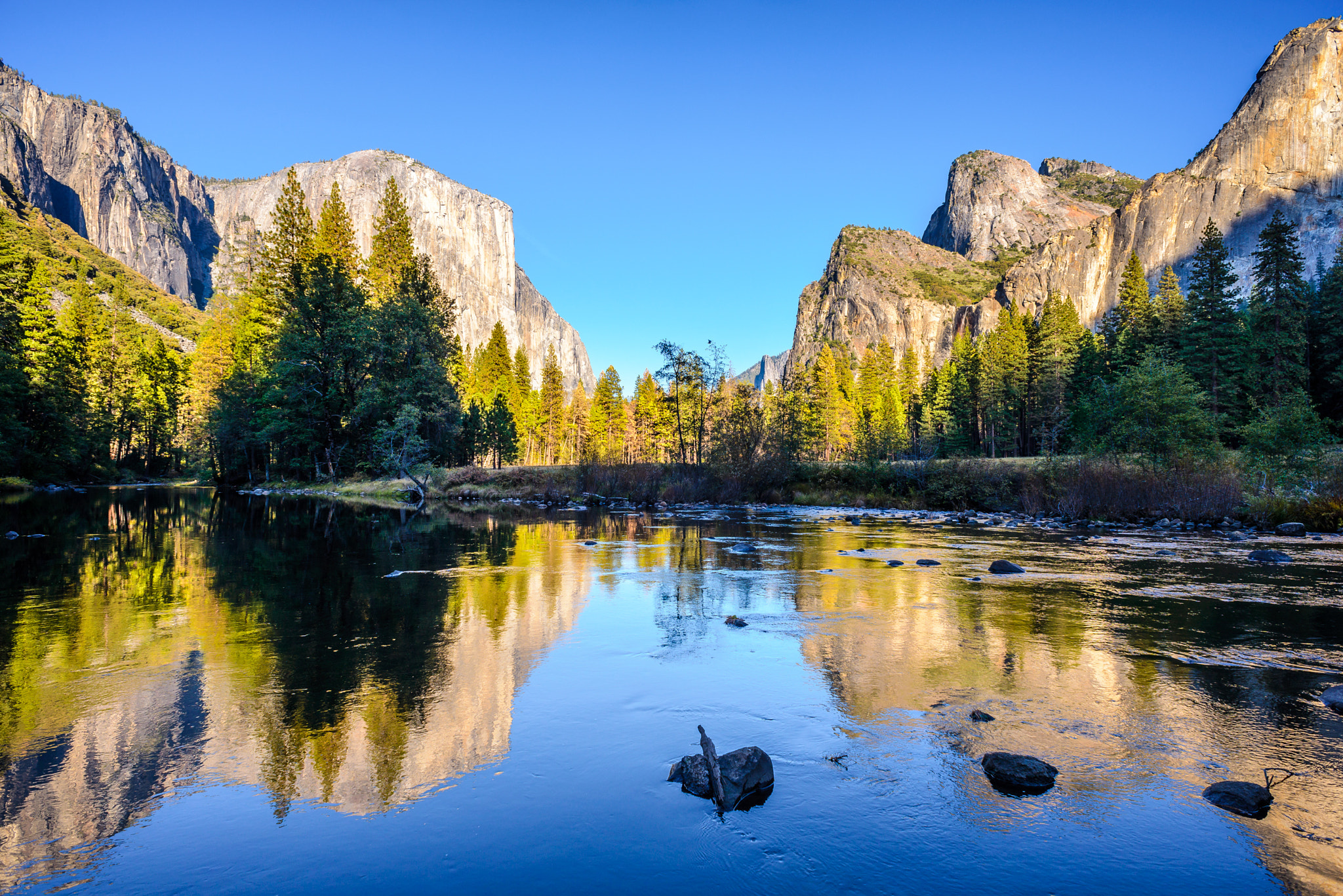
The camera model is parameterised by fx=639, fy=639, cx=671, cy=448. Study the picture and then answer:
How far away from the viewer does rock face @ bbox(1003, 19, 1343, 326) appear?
138875 millimetres

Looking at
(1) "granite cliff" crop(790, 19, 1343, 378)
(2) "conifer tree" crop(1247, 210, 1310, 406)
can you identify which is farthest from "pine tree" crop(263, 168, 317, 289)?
(1) "granite cliff" crop(790, 19, 1343, 378)

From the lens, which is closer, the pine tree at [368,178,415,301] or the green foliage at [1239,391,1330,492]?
the green foliage at [1239,391,1330,492]

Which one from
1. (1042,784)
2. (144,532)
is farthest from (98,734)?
(144,532)

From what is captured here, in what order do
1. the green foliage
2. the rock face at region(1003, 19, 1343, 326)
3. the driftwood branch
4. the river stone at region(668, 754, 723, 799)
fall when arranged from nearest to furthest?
the driftwood branch → the river stone at region(668, 754, 723, 799) → the green foliage → the rock face at region(1003, 19, 1343, 326)

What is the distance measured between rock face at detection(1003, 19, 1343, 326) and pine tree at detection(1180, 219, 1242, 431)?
105613mm

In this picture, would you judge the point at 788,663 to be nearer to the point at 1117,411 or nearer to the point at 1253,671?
the point at 1253,671

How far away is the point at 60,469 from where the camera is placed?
4884cm

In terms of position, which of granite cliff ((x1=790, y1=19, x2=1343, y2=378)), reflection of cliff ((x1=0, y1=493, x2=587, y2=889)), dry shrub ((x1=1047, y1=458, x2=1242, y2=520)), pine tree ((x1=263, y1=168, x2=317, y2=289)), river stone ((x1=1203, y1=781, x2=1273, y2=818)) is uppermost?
granite cliff ((x1=790, y1=19, x2=1343, y2=378))

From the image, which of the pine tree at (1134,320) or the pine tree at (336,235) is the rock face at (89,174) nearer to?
the pine tree at (336,235)

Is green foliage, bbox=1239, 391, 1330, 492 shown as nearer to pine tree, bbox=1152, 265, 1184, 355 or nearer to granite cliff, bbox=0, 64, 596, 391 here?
pine tree, bbox=1152, 265, 1184, 355

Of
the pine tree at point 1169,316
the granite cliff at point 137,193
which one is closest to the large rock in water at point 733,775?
the pine tree at point 1169,316

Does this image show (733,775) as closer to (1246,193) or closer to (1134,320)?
(1134,320)

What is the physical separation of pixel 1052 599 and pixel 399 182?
212026 millimetres

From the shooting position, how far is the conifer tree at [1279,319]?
49.1m
